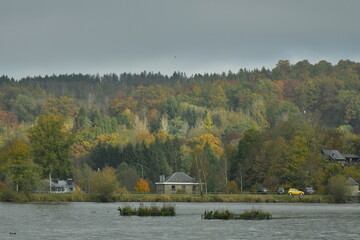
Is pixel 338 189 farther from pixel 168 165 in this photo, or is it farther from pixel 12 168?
pixel 168 165

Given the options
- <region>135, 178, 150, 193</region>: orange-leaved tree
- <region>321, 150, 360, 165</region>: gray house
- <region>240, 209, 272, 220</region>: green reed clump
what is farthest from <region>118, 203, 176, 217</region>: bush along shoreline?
<region>135, 178, 150, 193</region>: orange-leaved tree

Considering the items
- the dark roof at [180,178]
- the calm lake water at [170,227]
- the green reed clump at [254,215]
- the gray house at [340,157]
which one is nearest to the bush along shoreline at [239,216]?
the green reed clump at [254,215]

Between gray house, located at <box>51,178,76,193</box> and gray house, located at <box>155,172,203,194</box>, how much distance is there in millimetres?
23902

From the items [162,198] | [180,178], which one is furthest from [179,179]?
[162,198]

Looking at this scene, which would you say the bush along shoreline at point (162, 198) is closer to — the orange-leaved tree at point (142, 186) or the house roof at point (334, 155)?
the orange-leaved tree at point (142, 186)

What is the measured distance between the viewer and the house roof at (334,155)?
154 meters

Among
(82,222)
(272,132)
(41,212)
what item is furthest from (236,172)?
(82,222)

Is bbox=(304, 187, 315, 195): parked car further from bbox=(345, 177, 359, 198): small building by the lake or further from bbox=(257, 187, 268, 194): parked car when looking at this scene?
bbox=(257, 187, 268, 194): parked car

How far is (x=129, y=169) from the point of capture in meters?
169

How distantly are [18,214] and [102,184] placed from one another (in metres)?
32.2

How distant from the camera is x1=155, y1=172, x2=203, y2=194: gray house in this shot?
167 metres

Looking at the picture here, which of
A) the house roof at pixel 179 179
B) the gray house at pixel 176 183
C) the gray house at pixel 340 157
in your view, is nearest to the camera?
the gray house at pixel 340 157

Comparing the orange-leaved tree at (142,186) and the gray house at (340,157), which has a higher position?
the gray house at (340,157)

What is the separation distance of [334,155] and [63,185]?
6186 cm
